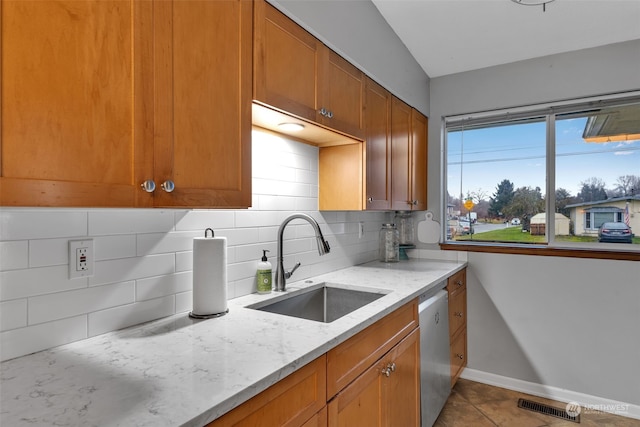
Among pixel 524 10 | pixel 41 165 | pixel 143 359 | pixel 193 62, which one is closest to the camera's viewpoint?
pixel 41 165

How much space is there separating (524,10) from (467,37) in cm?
38

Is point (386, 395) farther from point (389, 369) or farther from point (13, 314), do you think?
point (13, 314)

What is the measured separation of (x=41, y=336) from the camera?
0.96 m

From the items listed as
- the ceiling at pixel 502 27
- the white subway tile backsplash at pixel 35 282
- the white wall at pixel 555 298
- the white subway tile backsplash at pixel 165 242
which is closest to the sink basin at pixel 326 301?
the white subway tile backsplash at pixel 165 242

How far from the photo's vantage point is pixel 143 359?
924mm

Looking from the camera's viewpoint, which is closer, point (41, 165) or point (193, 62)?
point (41, 165)

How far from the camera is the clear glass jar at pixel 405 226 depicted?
3.11 m

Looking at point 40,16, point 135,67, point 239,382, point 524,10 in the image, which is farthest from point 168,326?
point 524,10

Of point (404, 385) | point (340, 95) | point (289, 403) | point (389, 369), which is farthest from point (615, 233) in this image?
point (289, 403)

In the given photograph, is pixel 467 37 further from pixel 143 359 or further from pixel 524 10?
pixel 143 359

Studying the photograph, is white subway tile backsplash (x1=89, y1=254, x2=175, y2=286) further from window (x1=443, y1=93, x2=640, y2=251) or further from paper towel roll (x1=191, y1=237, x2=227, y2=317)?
window (x1=443, y1=93, x2=640, y2=251)

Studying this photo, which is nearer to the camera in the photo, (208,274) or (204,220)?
(208,274)

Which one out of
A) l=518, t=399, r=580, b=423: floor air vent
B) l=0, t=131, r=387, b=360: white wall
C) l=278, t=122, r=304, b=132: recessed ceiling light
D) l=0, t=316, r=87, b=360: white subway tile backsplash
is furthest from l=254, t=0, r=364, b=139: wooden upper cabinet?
l=518, t=399, r=580, b=423: floor air vent

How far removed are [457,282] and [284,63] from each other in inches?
80.1
